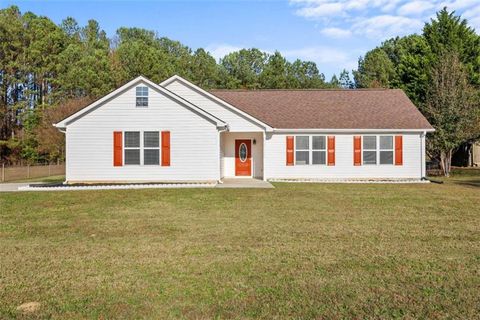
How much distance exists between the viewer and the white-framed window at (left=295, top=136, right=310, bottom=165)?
19.2 m

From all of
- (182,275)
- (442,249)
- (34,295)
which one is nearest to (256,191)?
(442,249)

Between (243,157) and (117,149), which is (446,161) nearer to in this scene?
(243,157)

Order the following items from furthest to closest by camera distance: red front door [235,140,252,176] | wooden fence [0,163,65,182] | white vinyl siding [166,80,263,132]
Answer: wooden fence [0,163,65,182]
red front door [235,140,252,176]
white vinyl siding [166,80,263,132]

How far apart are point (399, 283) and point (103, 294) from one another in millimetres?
3394

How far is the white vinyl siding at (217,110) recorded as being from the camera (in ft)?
61.4

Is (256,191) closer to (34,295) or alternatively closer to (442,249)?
(442,249)

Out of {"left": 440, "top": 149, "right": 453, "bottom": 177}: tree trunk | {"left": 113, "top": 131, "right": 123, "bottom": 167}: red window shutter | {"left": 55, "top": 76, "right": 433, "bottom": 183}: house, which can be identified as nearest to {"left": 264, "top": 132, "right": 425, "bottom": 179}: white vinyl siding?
{"left": 55, "top": 76, "right": 433, "bottom": 183}: house

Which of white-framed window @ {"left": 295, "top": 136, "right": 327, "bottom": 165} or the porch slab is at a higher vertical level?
white-framed window @ {"left": 295, "top": 136, "right": 327, "bottom": 165}

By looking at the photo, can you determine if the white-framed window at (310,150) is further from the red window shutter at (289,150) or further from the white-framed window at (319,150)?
the red window shutter at (289,150)

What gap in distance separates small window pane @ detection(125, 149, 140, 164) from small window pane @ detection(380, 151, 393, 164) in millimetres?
11536

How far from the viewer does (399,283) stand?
4.61 meters

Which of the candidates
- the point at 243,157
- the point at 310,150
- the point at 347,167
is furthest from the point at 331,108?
the point at 243,157

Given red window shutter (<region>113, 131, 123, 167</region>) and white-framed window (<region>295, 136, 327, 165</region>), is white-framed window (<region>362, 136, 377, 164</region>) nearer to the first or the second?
white-framed window (<region>295, 136, 327, 165</region>)

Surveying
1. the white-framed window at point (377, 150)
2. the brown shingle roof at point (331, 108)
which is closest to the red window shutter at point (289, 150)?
the brown shingle roof at point (331, 108)
